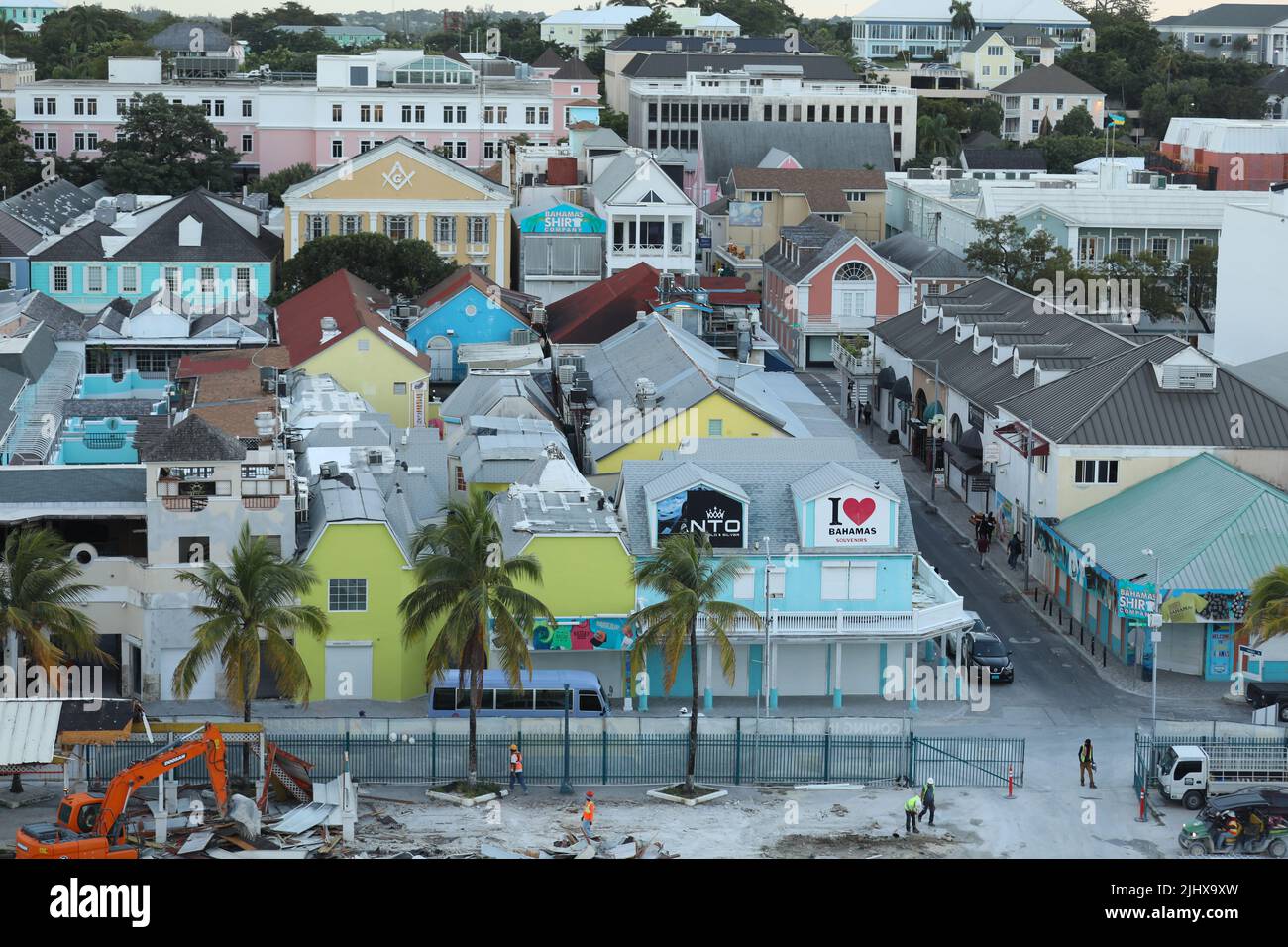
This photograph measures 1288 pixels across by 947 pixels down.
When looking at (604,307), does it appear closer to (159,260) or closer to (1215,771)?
(159,260)

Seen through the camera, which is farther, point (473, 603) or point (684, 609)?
point (684, 609)

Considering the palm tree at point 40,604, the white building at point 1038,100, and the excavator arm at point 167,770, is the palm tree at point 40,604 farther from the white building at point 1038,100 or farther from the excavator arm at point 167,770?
the white building at point 1038,100

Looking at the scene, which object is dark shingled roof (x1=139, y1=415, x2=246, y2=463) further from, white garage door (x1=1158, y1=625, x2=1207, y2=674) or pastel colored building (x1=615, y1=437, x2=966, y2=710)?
white garage door (x1=1158, y1=625, x2=1207, y2=674)

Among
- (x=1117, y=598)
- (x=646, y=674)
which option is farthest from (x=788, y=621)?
(x=1117, y=598)

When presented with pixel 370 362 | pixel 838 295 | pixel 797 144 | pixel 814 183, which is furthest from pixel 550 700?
pixel 797 144

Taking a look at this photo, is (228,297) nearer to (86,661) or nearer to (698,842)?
(86,661)

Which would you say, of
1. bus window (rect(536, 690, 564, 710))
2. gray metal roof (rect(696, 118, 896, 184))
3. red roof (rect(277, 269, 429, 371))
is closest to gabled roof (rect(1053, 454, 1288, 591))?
bus window (rect(536, 690, 564, 710))
